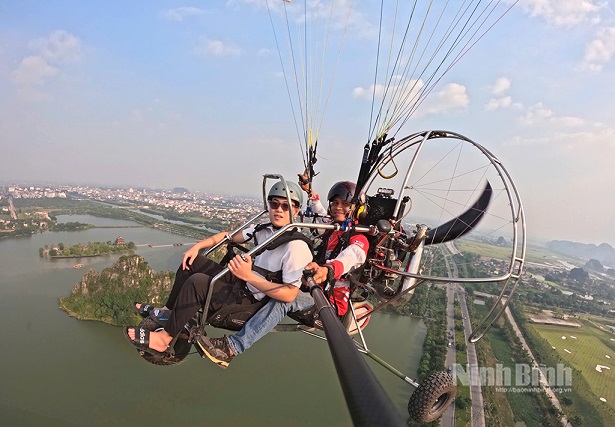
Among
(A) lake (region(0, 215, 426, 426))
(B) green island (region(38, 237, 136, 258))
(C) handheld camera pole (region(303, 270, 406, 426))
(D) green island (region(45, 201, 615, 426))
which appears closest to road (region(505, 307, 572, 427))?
(D) green island (region(45, 201, 615, 426))

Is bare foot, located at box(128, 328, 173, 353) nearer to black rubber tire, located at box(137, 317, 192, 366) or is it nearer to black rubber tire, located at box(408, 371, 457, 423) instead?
black rubber tire, located at box(137, 317, 192, 366)

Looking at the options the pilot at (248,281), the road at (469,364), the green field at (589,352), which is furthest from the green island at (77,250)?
the green field at (589,352)

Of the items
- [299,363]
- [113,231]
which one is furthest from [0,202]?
[299,363]

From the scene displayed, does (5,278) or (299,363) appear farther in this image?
(5,278)

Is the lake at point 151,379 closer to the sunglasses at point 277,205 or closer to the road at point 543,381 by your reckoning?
the road at point 543,381

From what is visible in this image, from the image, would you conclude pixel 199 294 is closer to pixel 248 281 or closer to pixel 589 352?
pixel 248 281

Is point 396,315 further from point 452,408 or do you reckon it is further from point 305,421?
point 305,421

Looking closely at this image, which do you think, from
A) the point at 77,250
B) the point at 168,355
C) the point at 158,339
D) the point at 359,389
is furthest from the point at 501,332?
the point at 77,250
